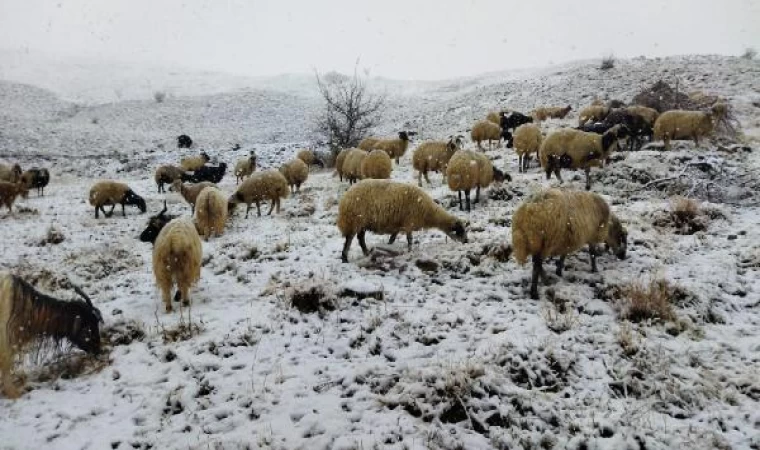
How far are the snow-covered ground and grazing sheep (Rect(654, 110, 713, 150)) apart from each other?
3.21 m

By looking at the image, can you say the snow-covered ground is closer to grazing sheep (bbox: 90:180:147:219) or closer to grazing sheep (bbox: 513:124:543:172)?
grazing sheep (bbox: 90:180:147:219)

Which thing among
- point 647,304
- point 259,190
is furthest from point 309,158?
point 647,304

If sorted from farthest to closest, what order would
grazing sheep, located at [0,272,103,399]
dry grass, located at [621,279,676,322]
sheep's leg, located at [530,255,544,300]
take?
1. sheep's leg, located at [530,255,544,300]
2. dry grass, located at [621,279,676,322]
3. grazing sheep, located at [0,272,103,399]

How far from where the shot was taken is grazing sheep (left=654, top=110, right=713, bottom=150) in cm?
1523

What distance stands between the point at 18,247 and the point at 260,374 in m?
9.26

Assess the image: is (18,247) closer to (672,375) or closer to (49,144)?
(672,375)

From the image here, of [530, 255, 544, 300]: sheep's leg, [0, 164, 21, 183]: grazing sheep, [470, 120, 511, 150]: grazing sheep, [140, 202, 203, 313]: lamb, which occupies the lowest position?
[530, 255, 544, 300]: sheep's leg

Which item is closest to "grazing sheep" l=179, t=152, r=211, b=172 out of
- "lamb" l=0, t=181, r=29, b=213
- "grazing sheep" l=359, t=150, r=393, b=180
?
"lamb" l=0, t=181, r=29, b=213

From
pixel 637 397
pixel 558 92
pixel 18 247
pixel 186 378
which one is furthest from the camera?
pixel 558 92

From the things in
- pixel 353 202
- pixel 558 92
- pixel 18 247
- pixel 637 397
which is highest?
pixel 558 92

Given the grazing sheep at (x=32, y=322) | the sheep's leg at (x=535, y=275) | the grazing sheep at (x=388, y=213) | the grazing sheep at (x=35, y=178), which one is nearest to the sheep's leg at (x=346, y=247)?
the grazing sheep at (x=388, y=213)

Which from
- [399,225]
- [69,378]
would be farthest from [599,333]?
[69,378]

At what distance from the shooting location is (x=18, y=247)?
36.8 feet

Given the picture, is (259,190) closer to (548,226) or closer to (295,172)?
(295,172)
